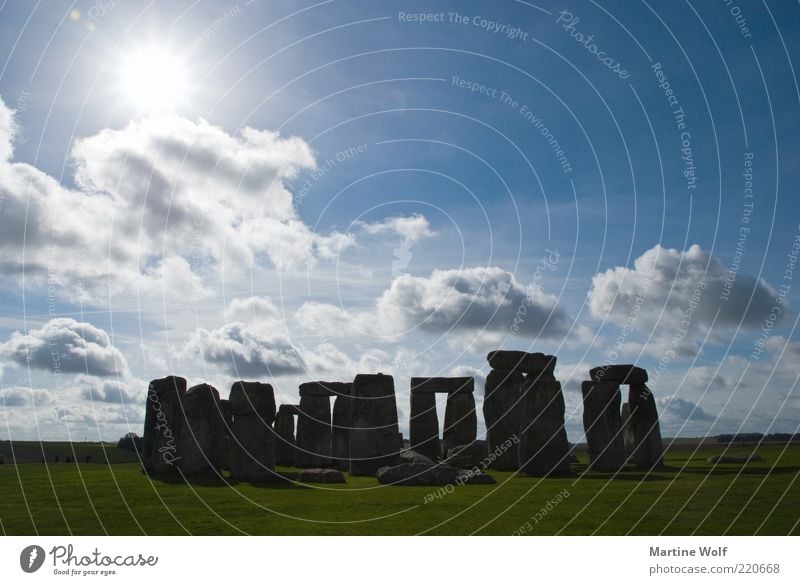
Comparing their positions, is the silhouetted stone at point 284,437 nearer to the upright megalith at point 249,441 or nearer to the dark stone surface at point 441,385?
the dark stone surface at point 441,385

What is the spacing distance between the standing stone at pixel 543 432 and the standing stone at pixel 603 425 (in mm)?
1903

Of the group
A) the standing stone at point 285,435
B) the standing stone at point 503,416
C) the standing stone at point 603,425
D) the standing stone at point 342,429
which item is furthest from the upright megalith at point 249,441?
the standing stone at point 603,425

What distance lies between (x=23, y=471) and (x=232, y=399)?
25.1 feet

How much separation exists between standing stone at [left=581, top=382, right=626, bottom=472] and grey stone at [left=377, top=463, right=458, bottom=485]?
252 inches

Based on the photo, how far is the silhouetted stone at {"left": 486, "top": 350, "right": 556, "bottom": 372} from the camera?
22000mm

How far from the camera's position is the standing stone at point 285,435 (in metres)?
26.1

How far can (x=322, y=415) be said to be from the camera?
26.0 metres

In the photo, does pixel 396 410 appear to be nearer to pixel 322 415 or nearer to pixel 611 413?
pixel 322 415
